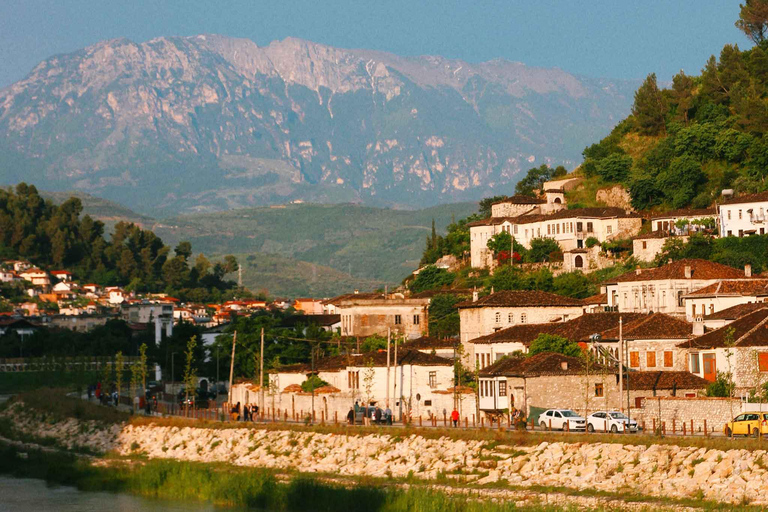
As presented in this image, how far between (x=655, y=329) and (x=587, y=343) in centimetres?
461

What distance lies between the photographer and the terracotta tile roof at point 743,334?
213 feet

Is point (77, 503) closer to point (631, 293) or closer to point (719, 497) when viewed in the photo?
point (719, 497)

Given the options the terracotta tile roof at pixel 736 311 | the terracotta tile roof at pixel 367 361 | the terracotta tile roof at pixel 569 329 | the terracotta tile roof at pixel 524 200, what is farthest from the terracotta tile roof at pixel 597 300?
the terracotta tile roof at pixel 524 200

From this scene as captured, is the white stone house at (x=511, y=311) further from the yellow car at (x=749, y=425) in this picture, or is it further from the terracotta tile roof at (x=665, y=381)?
the yellow car at (x=749, y=425)

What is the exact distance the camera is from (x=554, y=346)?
7538 cm

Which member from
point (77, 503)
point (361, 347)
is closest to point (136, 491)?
point (77, 503)

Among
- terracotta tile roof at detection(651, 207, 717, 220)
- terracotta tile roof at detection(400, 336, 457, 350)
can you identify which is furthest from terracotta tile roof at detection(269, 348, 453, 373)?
terracotta tile roof at detection(651, 207, 717, 220)

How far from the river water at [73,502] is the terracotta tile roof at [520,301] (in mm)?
35011

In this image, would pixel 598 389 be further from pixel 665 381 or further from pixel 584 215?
pixel 584 215

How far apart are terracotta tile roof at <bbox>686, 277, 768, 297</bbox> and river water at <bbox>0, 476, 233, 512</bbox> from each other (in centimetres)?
4014

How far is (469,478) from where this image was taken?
51438mm

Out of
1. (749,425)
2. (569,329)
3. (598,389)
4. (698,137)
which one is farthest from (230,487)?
(698,137)

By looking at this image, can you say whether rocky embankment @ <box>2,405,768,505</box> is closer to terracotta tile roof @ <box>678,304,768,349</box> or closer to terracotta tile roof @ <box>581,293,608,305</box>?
terracotta tile roof @ <box>678,304,768,349</box>

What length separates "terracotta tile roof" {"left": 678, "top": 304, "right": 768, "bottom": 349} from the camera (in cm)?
6481
